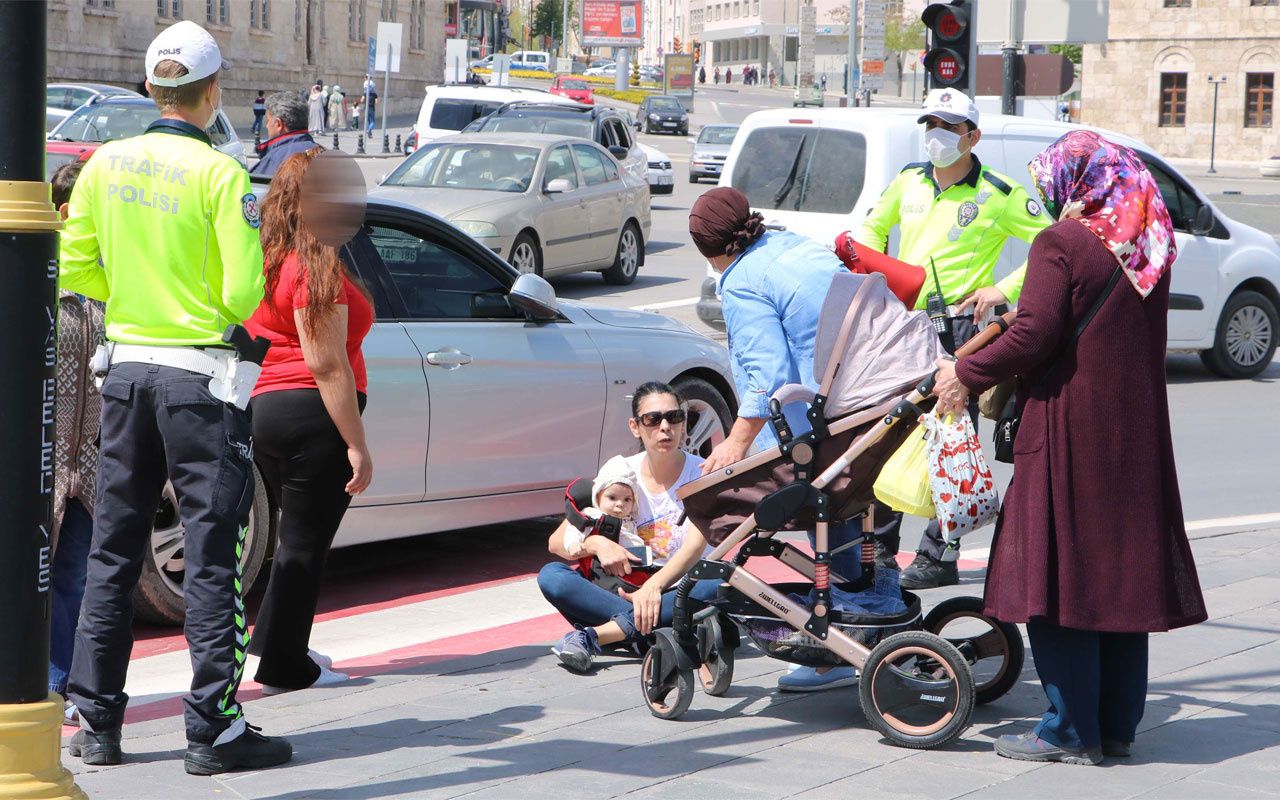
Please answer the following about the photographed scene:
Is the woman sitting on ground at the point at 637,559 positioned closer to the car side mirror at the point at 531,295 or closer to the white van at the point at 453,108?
the car side mirror at the point at 531,295

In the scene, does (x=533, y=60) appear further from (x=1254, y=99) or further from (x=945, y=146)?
(x=945, y=146)

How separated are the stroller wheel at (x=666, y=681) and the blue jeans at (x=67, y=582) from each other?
73.2 inches

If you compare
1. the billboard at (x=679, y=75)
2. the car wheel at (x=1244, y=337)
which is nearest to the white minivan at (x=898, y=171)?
the car wheel at (x=1244, y=337)

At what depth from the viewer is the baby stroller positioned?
4.43 metres

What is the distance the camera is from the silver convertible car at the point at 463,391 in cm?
616

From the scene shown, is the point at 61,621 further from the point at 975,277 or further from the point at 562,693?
the point at 975,277

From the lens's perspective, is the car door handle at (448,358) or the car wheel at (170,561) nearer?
the car wheel at (170,561)

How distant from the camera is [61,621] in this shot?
480cm

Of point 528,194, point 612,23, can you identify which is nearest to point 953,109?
point 528,194

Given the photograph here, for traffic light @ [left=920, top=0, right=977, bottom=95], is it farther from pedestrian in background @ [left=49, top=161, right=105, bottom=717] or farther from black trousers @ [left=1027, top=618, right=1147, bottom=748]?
pedestrian in background @ [left=49, top=161, right=105, bottom=717]

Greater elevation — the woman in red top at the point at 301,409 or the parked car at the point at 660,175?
the parked car at the point at 660,175

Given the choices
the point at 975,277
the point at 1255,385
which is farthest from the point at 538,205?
the point at 975,277

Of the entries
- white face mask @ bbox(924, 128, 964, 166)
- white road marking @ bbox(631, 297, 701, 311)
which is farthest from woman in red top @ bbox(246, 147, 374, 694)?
white road marking @ bbox(631, 297, 701, 311)

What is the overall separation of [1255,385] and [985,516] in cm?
974
